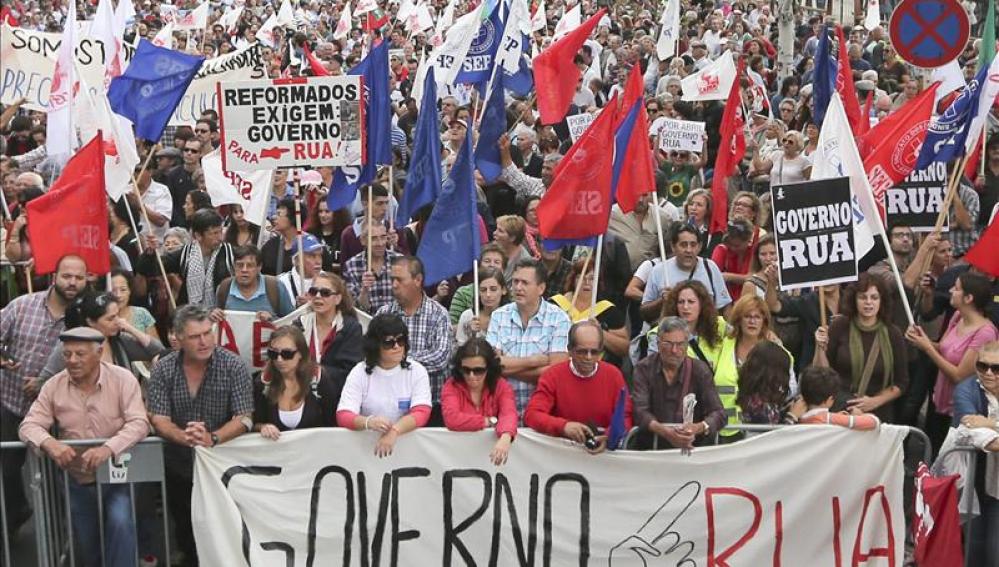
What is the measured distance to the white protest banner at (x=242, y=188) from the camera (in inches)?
451

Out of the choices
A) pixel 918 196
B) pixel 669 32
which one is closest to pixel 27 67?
pixel 918 196

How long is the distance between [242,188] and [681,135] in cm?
439

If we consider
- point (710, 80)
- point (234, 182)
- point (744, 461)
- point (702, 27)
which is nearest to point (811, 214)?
point (744, 461)

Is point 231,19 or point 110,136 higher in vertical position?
point 231,19

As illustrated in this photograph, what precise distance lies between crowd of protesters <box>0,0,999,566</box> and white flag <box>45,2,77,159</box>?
39 cm

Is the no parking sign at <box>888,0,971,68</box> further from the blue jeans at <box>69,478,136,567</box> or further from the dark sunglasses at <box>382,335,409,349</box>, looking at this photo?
the blue jeans at <box>69,478,136,567</box>

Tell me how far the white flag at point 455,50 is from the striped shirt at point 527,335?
258 inches

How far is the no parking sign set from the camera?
488 inches

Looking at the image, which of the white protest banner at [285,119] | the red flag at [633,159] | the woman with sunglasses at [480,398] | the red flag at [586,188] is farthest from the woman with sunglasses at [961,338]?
the white protest banner at [285,119]

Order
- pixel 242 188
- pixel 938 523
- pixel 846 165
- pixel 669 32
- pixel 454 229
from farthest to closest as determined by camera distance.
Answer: pixel 669 32
pixel 242 188
pixel 454 229
pixel 846 165
pixel 938 523

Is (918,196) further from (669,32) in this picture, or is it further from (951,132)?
(669,32)

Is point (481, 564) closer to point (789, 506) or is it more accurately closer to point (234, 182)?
point (789, 506)

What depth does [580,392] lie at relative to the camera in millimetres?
8102

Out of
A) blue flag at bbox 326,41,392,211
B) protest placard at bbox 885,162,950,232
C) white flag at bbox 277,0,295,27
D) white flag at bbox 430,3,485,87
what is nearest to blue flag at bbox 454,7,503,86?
white flag at bbox 430,3,485,87
